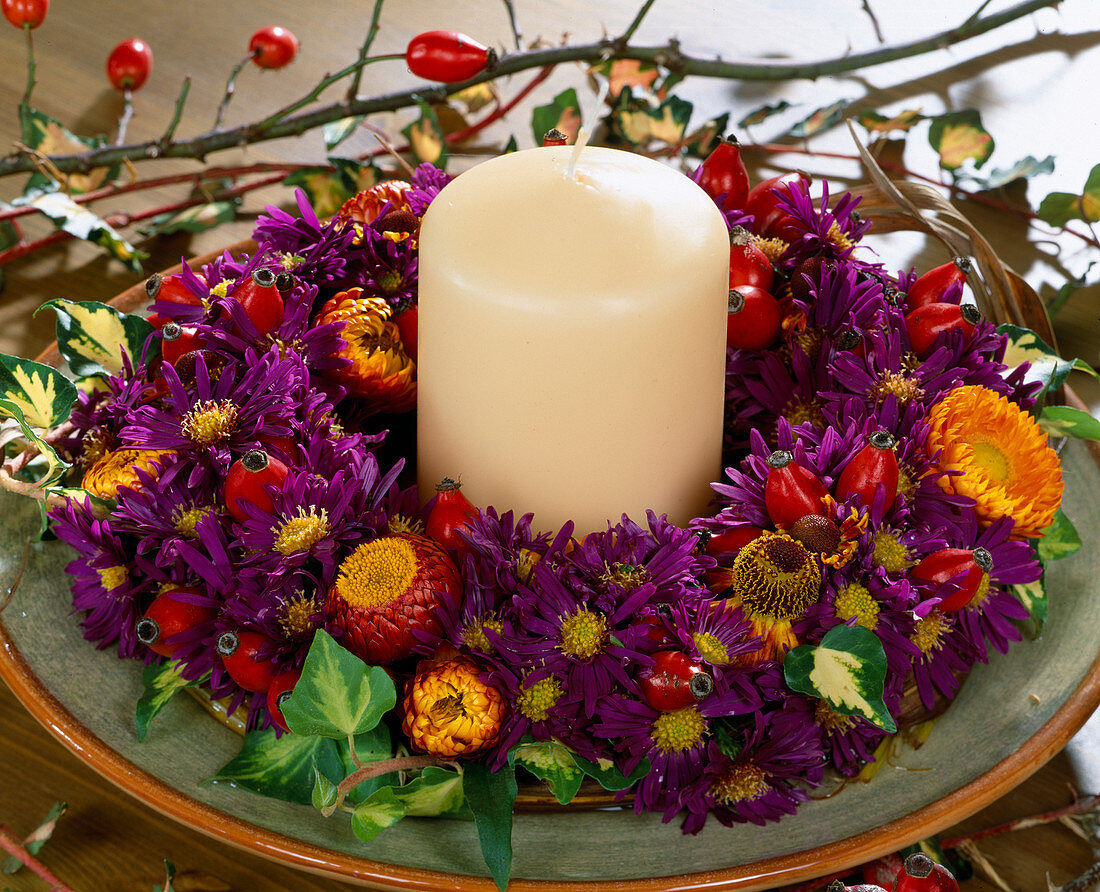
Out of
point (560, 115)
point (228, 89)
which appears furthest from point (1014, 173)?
point (228, 89)

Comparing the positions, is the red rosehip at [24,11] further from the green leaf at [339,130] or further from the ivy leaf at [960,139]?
the ivy leaf at [960,139]

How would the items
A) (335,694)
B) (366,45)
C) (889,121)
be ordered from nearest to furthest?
(335,694) < (366,45) < (889,121)

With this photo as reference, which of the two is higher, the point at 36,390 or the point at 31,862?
the point at 36,390

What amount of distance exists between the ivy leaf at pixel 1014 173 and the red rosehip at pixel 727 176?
0.27m

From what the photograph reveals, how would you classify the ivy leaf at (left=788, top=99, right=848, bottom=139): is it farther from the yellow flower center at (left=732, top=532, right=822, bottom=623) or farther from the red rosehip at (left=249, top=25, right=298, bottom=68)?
the yellow flower center at (left=732, top=532, right=822, bottom=623)

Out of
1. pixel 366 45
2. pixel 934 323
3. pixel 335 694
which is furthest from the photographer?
pixel 366 45

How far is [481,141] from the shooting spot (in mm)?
774

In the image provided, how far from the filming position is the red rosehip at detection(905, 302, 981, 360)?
43 cm

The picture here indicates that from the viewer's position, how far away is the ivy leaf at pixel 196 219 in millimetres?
678

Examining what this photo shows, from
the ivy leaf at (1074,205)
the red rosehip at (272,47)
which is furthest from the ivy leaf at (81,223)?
the ivy leaf at (1074,205)

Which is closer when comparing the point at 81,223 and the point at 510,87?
the point at 81,223

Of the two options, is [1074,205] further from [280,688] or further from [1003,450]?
[280,688]

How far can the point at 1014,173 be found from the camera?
699 mm

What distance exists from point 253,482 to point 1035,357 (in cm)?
30
